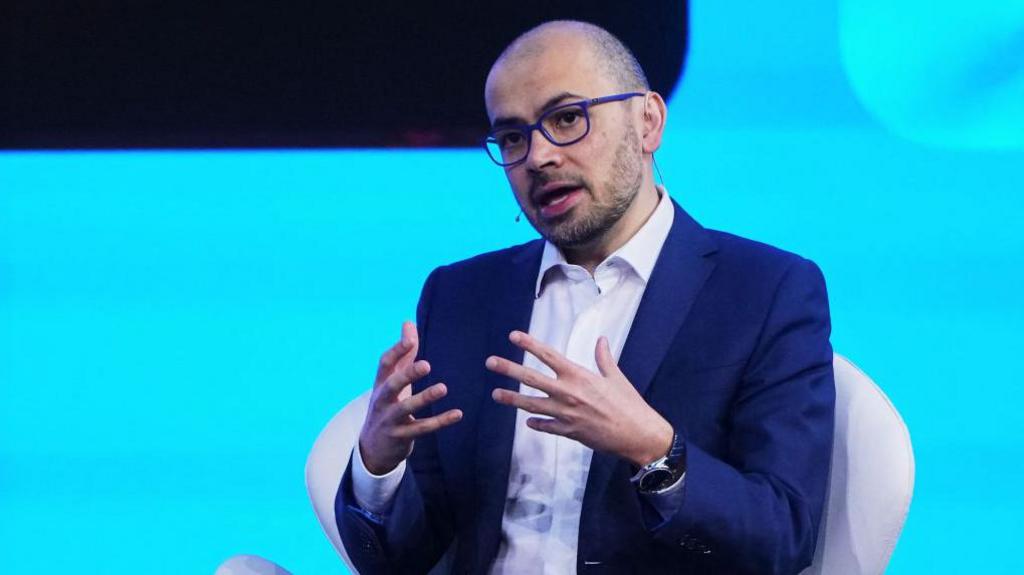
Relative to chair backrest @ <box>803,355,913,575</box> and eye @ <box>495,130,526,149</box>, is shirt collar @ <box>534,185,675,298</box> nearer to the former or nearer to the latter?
eye @ <box>495,130,526,149</box>

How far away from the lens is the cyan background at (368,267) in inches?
87.9

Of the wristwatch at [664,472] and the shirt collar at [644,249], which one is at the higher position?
the shirt collar at [644,249]

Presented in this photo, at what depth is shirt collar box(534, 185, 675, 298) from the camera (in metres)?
1.77

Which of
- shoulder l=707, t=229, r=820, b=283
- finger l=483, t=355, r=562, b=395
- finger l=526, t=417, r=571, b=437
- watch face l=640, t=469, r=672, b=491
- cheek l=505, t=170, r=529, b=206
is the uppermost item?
cheek l=505, t=170, r=529, b=206

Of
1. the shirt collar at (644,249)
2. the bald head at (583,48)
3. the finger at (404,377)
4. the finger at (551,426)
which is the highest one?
the bald head at (583,48)

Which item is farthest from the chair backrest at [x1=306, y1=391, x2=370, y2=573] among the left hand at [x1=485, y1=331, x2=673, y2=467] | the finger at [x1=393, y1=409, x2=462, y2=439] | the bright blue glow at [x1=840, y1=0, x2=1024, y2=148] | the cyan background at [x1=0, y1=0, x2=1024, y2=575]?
the bright blue glow at [x1=840, y1=0, x2=1024, y2=148]

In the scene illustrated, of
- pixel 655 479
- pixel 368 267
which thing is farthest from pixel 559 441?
pixel 368 267

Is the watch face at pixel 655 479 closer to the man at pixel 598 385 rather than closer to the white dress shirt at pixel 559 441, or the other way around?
the man at pixel 598 385

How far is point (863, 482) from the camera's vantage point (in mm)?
1549

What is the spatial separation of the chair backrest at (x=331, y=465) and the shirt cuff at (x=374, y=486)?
0.51ft

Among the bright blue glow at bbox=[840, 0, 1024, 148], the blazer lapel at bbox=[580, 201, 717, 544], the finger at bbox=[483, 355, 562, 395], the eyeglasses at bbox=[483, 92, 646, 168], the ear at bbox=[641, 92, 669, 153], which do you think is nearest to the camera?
the finger at bbox=[483, 355, 562, 395]

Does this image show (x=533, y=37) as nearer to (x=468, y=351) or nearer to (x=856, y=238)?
(x=468, y=351)

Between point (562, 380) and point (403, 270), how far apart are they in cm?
117

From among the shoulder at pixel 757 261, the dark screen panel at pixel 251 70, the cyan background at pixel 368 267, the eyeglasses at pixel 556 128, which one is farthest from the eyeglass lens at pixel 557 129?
the dark screen panel at pixel 251 70
